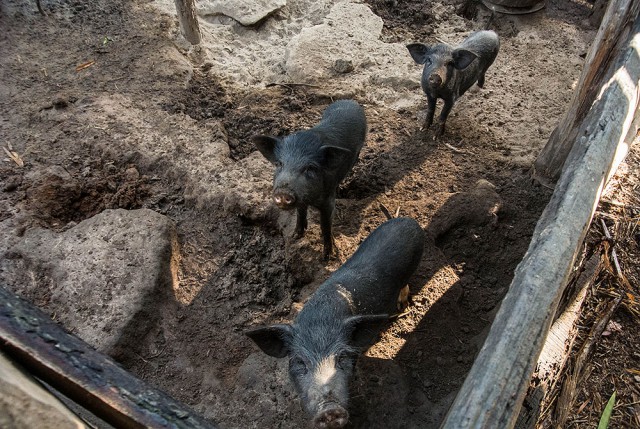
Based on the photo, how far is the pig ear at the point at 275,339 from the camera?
2779 millimetres

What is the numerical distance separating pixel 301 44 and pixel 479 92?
2.18m

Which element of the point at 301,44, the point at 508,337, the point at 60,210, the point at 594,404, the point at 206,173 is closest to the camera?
the point at 508,337

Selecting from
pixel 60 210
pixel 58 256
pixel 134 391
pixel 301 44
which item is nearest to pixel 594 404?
pixel 134 391

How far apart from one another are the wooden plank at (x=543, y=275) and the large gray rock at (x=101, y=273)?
2.41 metres

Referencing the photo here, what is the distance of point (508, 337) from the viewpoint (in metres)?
1.99

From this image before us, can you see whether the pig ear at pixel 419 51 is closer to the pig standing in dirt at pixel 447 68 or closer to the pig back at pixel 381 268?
the pig standing in dirt at pixel 447 68

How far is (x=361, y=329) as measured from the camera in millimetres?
2844

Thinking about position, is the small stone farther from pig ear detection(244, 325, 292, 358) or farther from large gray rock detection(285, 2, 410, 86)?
pig ear detection(244, 325, 292, 358)

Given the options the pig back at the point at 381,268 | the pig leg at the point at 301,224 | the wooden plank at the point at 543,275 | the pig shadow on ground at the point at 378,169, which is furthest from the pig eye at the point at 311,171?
the wooden plank at the point at 543,275

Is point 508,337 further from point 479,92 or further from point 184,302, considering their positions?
point 479,92

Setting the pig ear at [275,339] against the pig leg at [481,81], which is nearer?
the pig ear at [275,339]

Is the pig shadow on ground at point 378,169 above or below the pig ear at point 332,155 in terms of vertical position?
below

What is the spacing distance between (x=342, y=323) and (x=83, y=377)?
62.6 inches

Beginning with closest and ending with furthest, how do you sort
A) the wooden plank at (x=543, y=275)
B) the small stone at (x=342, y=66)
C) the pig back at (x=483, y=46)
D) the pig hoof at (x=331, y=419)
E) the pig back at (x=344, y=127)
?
the wooden plank at (x=543, y=275)
the pig hoof at (x=331, y=419)
the pig back at (x=344, y=127)
the pig back at (x=483, y=46)
the small stone at (x=342, y=66)
